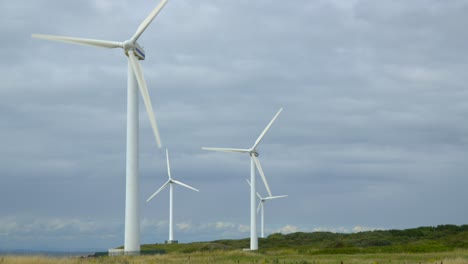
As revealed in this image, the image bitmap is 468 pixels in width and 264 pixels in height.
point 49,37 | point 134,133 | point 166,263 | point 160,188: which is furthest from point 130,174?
point 160,188

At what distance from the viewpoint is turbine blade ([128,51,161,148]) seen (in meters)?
46.9

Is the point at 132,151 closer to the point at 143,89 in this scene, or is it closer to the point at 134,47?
the point at 143,89

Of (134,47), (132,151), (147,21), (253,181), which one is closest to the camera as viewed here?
(132,151)

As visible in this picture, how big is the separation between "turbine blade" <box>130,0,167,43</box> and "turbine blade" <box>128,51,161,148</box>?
1.87 m

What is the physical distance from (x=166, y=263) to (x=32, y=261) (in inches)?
331

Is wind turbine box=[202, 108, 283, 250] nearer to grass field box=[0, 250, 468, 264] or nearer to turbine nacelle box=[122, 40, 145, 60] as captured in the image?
turbine nacelle box=[122, 40, 145, 60]

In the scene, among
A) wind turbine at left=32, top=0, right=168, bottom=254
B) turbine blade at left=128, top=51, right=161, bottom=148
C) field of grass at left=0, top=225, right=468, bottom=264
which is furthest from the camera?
wind turbine at left=32, top=0, right=168, bottom=254

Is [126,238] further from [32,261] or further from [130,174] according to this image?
[32,261]

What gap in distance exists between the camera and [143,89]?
168 ft

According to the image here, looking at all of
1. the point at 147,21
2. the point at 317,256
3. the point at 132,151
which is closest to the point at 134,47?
the point at 147,21

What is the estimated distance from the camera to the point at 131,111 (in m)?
53.4

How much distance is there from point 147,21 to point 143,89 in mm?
7955

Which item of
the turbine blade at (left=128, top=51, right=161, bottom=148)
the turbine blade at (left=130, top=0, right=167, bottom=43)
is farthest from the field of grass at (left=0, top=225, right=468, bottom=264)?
the turbine blade at (left=130, top=0, right=167, bottom=43)

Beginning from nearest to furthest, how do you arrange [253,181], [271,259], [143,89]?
1. [271,259]
2. [143,89]
3. [253,181]
